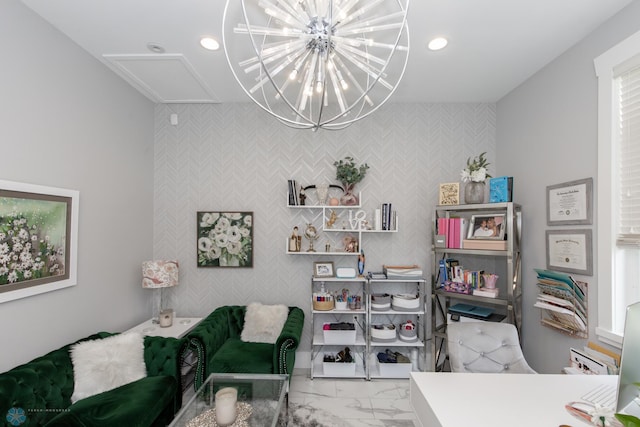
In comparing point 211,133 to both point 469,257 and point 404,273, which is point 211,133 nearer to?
point 404,273

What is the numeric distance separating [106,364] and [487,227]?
305cm

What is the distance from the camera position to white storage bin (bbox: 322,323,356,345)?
302cm

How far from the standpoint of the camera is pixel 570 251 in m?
2.25

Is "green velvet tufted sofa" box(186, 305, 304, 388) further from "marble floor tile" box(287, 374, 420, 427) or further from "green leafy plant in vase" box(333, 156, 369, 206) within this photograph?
"green leafy plant in vase" box(333, 156, 369, 206)

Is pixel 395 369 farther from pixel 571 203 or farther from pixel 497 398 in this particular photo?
pixel 571 203

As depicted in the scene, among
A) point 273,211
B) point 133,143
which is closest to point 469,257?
point 273,211

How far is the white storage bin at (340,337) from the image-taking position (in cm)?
302

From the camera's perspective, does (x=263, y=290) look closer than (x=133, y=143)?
No

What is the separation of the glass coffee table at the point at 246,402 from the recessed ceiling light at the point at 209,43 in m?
2.29

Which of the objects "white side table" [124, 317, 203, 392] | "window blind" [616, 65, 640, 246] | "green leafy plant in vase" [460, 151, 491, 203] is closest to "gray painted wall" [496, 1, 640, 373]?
"window blind" [616, 65, 640, 246]

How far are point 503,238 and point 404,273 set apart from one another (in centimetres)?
91

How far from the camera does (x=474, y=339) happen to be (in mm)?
1998

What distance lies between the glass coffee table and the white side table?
0.87 m

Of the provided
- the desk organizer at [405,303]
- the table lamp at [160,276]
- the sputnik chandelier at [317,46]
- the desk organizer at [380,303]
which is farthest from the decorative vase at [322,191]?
the table lamp at [160,276]
